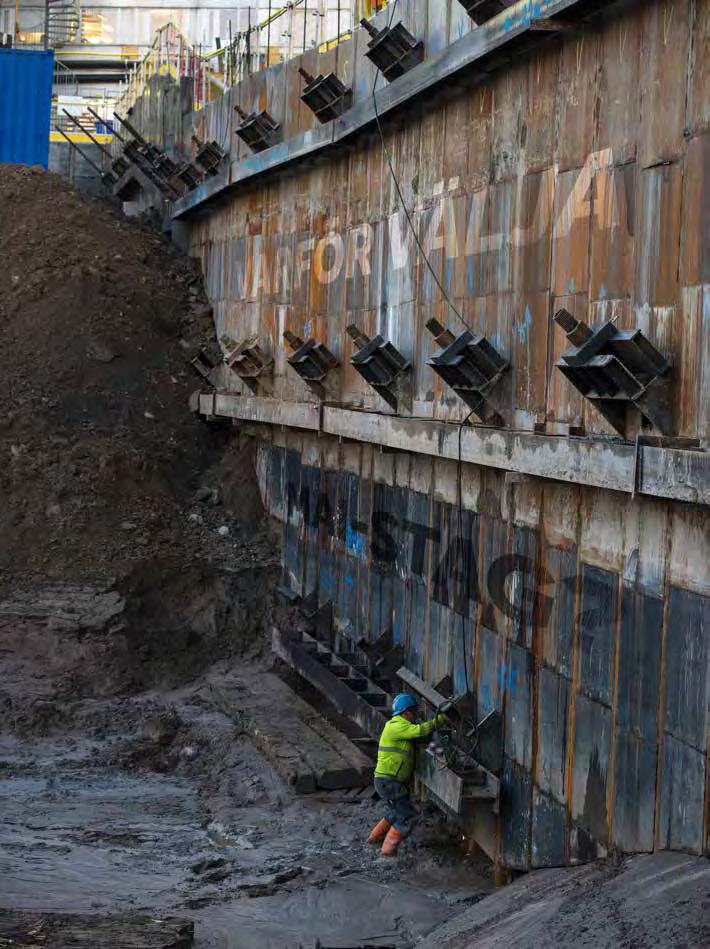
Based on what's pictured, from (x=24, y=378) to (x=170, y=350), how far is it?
2.56 meters

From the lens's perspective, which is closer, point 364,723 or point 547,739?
point 547,739

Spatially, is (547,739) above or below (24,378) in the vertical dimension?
below

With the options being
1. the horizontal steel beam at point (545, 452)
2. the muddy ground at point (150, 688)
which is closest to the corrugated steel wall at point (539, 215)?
the horizontal steel beam at point (545, 452)

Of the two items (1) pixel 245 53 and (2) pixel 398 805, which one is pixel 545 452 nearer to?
(2) pixel 398 805

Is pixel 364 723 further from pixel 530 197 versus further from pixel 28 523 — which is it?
pixel 28 523

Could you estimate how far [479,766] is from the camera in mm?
10680

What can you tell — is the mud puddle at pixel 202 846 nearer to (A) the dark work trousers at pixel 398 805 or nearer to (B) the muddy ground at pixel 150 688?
(B) the muddy ground at pixel 150 688

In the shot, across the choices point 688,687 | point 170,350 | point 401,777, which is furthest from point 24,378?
point 688,687

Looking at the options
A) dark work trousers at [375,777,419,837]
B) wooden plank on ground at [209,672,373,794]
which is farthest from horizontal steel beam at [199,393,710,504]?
wooden plank on ground at [209,672,373,794]

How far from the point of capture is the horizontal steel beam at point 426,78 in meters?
9.81

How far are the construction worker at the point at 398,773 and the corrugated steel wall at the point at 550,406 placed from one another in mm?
618

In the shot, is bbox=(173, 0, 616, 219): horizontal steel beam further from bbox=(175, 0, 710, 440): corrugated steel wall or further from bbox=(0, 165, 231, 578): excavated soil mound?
bbox=(0, 165, 231, 578): excavated soil mound

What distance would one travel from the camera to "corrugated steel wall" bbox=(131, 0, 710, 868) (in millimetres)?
7926

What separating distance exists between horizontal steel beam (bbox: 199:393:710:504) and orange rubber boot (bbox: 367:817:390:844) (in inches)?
127
